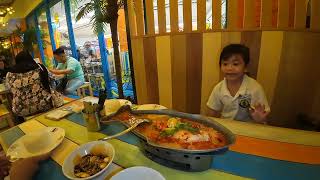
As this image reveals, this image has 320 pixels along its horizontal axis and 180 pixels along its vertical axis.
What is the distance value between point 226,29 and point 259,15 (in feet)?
0.97

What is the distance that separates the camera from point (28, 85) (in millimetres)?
2648

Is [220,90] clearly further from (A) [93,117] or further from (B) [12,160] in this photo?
(B) [12,160]

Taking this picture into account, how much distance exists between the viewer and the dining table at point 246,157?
860 millimetres

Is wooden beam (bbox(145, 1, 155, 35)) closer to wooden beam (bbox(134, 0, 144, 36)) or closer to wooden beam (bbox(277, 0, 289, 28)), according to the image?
wooden beam (bbox(134, 0, 144, 36))

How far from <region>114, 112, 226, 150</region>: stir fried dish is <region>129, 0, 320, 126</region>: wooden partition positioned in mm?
1240

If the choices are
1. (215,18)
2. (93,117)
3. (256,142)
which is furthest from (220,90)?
(93,117)

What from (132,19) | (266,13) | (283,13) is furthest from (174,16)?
(283,13)

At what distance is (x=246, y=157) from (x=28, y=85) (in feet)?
→ 8.75

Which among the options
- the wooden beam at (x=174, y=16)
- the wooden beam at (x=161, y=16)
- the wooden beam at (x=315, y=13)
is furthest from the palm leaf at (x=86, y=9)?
the wooden beam at (x=315, y=13)

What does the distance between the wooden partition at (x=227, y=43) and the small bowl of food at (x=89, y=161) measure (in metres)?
1.50

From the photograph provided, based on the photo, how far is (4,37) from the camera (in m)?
8.32

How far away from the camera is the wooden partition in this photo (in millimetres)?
1710

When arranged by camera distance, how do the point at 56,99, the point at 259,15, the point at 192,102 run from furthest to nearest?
the point at 56,99 < the point at 192,102 < the point at 259,15

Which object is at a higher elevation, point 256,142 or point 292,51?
point 292,51
